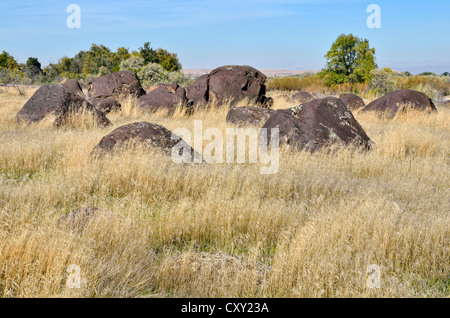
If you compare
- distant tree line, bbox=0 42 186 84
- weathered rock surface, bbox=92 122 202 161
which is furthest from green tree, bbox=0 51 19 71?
weathered rock surface, bbox=92 122 202 161

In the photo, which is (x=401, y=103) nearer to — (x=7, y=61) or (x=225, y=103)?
(x=225, y=103)

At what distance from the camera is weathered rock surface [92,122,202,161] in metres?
7.52

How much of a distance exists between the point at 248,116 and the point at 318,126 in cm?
407

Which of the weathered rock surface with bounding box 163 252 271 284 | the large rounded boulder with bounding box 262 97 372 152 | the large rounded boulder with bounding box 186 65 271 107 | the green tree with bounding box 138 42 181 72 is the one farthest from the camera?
the green tree with bounding box 138 42 181 72

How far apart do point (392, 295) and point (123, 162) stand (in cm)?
452

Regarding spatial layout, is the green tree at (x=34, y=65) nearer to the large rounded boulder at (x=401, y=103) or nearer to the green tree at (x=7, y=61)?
the green tree at (x=7, y=61)

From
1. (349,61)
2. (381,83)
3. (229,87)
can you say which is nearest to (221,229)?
(229,87)

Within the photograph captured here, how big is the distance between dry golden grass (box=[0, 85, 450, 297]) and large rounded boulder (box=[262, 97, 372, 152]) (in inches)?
37.6

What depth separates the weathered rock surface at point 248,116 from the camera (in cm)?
1268

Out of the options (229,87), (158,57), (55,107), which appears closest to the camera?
(55,107)

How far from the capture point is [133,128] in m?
7.91

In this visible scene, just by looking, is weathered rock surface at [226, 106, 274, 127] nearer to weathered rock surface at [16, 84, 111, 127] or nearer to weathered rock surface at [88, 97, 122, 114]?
weathered rock surface at [16, 84, 111, 127]

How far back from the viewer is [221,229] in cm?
466
